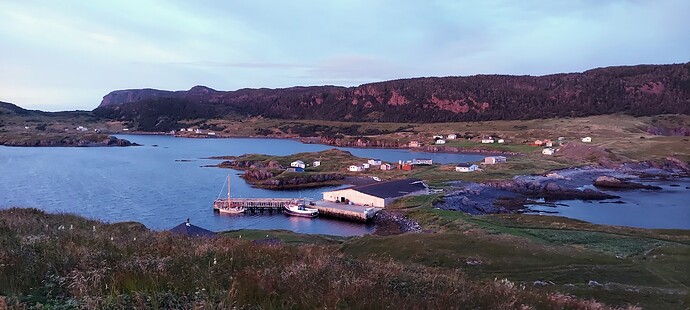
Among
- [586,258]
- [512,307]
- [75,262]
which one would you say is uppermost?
[75,262]

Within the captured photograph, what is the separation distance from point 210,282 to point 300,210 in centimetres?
5445

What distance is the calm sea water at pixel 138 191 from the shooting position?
5647cm

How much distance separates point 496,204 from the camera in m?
63.0

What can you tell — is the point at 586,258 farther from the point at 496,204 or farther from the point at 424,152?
the point at 424,152

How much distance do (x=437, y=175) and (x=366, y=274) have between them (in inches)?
3101

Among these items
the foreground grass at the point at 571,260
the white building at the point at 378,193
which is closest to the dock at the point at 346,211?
the white building at the point at 378,193

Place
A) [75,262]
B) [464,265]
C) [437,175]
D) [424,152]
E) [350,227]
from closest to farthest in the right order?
1. [75,262]
2. [464,265]
3. [350,227]
4. [437,175]
5. [424,152]

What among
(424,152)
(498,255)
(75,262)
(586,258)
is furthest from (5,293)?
(424,152)

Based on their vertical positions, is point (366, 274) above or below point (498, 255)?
above

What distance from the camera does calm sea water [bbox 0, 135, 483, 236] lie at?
185 ft

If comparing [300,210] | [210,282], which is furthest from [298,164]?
[210,282]

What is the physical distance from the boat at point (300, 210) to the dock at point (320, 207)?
113 cm

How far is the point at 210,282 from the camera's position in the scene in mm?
6141

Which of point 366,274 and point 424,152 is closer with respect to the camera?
point 366,274
